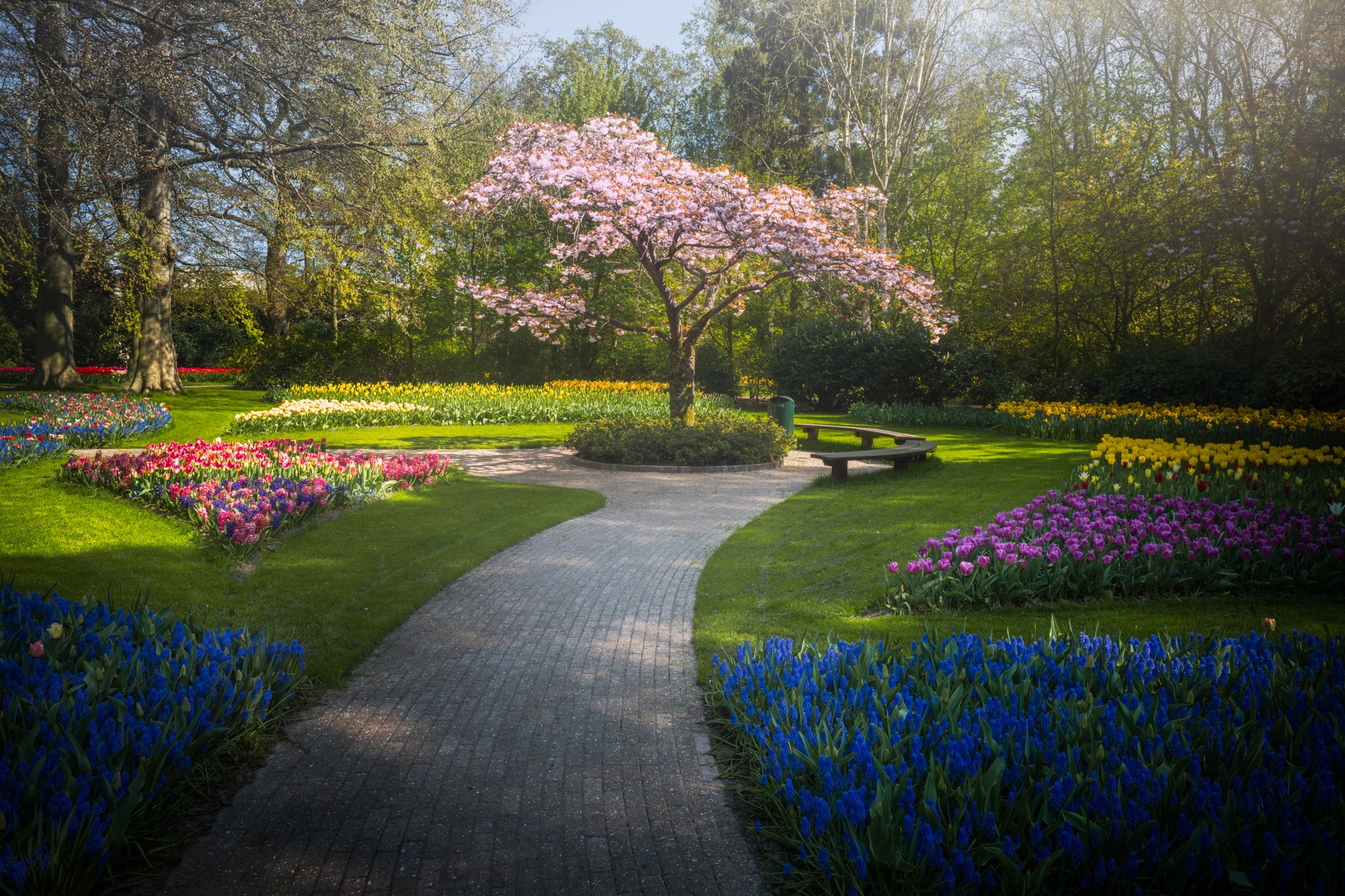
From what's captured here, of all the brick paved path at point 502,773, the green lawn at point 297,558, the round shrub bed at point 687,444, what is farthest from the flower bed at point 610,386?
the brick paved path at point 502,773

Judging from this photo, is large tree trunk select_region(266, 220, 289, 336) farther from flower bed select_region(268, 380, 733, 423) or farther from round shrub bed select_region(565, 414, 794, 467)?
round shrub bed select_region(565, 414, 794, 467)

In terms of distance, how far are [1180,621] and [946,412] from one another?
551 inches

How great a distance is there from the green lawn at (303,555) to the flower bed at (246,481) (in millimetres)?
180

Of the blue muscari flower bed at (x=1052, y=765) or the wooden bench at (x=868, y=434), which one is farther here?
the wooden bench at (x=868, y=434)

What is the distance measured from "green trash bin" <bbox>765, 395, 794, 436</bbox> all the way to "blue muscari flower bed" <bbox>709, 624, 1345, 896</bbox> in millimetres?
11294

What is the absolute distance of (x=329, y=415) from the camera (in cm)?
1736

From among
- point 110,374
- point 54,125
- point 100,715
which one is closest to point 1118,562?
point 100,715

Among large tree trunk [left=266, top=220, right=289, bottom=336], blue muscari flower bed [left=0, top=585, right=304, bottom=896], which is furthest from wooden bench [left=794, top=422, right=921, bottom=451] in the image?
large tree trunk [left=266, top=220, right=289, bottom=336]

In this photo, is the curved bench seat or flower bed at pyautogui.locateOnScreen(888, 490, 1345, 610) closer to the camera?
flower bed at pyautogui.locateOnScreen(888, 490, 1345, 610)

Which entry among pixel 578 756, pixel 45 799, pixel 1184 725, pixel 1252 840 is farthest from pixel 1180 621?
pixel 45 799

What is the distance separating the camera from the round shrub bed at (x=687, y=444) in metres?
12.2

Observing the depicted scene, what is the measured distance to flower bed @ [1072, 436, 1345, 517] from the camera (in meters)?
7.05

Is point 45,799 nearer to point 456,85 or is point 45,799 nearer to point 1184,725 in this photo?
point 1184,725

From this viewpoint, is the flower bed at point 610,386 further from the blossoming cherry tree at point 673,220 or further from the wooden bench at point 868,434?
the blossoming cherry tree at point 673,220
